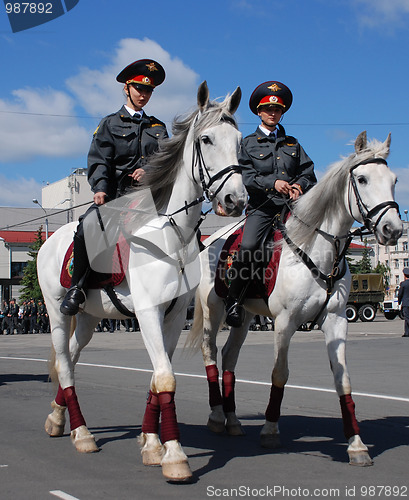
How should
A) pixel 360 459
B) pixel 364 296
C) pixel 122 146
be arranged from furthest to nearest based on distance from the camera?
pixel 364 296
pixel 122 146
pixel 360 459

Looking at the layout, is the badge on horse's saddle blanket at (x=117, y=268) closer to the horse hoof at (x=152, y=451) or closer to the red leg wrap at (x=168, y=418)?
the red leg wrap at (x=168, y=418)

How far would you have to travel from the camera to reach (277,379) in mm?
6812

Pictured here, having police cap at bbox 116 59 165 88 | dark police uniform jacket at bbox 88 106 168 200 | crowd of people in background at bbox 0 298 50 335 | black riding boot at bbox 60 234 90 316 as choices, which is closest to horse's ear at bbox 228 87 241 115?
dark police uniform jacket at bbox 88 106 168 200

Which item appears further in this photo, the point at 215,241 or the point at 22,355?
the point at 22,355

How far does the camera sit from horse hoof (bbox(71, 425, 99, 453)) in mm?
6559

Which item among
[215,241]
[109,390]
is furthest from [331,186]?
[109,390]

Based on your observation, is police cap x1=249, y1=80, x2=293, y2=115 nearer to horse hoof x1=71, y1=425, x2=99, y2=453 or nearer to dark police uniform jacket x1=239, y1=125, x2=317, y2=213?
dark police uniform jacket x1=239, y1=125, x2=317, y2=213

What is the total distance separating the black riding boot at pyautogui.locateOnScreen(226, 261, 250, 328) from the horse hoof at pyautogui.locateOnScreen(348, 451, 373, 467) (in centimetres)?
204

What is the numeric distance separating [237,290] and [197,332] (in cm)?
127

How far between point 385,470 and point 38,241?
56.6 meters

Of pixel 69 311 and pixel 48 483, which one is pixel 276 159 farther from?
pixel 48 483

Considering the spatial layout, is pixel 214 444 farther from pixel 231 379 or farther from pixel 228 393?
pixel 231 379

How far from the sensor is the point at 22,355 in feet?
65.2

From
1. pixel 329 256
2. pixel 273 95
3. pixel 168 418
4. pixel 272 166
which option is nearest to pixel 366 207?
pixel 329 256
